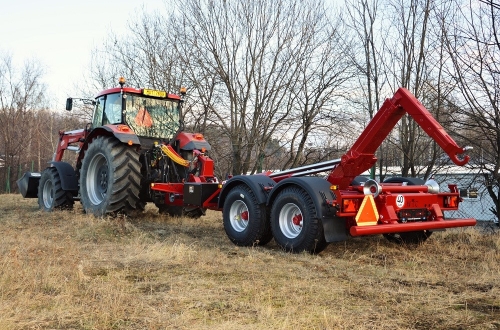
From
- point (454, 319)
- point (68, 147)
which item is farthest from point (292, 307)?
point (68, 147)

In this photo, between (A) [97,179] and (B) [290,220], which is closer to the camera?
(B) [290,220]

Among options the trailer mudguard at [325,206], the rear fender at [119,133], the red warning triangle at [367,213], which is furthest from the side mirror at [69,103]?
the red warning triangle at [367,213]

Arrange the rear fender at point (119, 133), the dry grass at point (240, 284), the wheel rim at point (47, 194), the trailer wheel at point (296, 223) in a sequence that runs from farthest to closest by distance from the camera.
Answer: the wheel rim at point (47, 194), the rear fender at point (119, 133), the trailer wheel at point (296, 223), the dry grass at point (240, 284)

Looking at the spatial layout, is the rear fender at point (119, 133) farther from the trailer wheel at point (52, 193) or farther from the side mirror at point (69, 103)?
the trailer wheel at point (52, 193)

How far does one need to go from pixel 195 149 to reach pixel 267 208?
337cm

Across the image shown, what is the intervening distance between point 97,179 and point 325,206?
575 cm

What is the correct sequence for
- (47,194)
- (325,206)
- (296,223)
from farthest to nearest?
(47,194), (296,223), (325,206)

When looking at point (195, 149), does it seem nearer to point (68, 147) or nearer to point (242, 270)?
point (68, 147)

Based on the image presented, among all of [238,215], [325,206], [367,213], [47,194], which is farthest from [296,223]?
[47,194]

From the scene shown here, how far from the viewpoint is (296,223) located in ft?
22.2

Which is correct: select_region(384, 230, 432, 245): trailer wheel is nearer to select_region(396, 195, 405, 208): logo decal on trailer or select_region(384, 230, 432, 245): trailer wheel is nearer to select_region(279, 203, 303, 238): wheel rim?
select_region(396, 195, 405, 208): logo decal on trailer

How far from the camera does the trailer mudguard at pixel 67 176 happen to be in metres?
11.2

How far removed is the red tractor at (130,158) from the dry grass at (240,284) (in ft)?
6.40

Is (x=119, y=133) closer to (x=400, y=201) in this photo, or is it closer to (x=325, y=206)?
(x=325, y=206)
